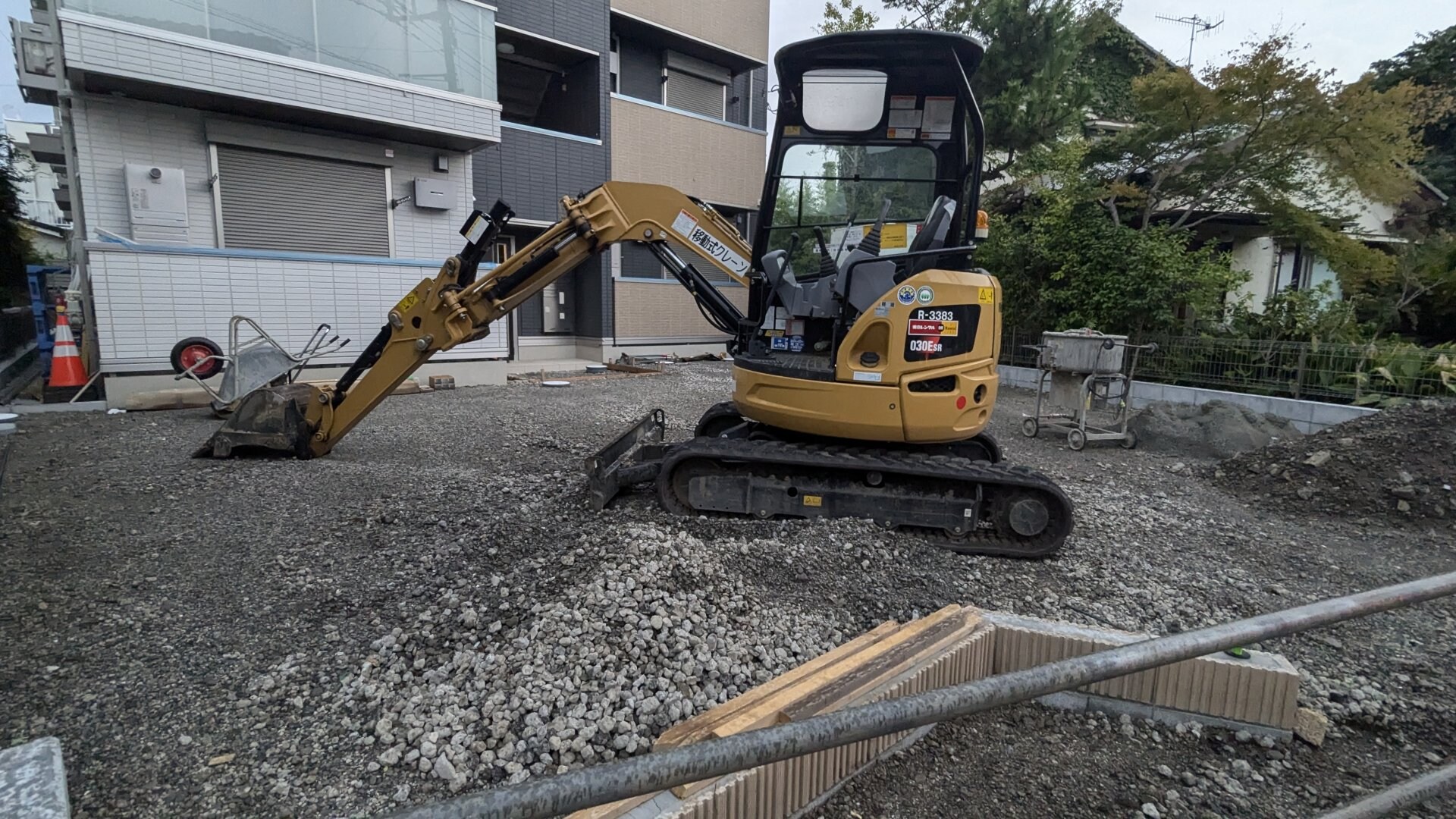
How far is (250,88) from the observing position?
27.5 feet

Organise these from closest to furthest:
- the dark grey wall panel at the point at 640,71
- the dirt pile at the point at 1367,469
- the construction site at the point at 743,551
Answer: the construction site at the point at 743,551, the dirt pile at the point at 1367,469, the dark grey wall panel at the point at 640,71

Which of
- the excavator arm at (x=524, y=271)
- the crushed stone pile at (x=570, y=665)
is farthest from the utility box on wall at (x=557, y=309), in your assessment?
the crushed stone pile at (x=570, y=665)

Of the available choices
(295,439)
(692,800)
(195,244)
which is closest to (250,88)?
(195,244)

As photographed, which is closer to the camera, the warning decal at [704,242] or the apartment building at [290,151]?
the warning decal at [704,242]

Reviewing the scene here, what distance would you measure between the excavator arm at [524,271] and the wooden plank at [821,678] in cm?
284

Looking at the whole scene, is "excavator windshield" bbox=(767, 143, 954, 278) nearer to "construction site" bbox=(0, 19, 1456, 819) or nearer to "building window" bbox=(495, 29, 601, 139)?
"construction site" bbox=(0, 19, 1456, 819)

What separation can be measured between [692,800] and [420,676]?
4.48ft

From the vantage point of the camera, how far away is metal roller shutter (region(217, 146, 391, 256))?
9047mm

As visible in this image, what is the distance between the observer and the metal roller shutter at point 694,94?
15.1 m

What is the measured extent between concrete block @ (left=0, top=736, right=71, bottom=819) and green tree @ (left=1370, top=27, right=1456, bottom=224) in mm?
27927

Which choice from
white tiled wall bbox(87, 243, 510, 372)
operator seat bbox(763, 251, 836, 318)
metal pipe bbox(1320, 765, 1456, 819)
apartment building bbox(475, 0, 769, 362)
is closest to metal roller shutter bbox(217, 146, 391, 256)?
white tiled wall bbox(87, 243, 510, 372)

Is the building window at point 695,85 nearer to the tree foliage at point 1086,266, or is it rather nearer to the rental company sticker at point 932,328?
the tree foliage at point 1086,266

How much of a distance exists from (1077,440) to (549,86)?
1186 centimetres

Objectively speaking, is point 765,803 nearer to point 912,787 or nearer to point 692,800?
point 692,800
